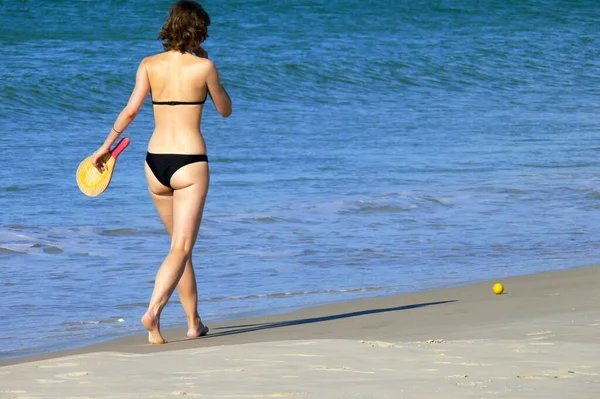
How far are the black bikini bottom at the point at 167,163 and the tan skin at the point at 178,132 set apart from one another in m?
0.02

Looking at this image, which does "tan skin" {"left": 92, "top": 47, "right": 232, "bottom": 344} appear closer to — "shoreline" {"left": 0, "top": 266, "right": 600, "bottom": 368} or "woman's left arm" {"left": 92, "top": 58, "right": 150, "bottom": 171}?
"woman's left arm" {"left": 92, "top": 58, "right": 150, "bottom": 171}

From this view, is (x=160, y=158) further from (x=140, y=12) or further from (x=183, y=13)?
(x=140, y=12)

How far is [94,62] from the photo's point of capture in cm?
2206

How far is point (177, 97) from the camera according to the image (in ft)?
17.3

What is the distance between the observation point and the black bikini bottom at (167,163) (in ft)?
17.1

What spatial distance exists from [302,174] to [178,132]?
251 inches

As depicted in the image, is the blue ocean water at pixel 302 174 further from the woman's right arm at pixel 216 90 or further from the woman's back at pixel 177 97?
the woman's right arm at pixel 216 90

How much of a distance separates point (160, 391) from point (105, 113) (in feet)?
46.1

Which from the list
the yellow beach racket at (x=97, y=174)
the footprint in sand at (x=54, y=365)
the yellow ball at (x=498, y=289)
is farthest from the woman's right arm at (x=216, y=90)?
the yellow ball at (x=498, y=289)

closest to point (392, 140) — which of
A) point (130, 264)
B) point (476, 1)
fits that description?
point (130, 264)

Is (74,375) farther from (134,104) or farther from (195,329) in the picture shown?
(134,104)

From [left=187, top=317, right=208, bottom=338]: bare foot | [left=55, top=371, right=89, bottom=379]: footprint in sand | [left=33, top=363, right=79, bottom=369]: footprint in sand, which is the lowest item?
[left=187, top=317, right=208, bottom=338]: bare foot

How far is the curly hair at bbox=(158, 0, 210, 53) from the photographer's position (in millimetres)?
5164

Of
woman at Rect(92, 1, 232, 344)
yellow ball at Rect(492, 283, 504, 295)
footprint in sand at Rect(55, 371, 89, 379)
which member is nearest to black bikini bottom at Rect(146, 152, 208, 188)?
woman at Rect(92, 1, 232, 344)
